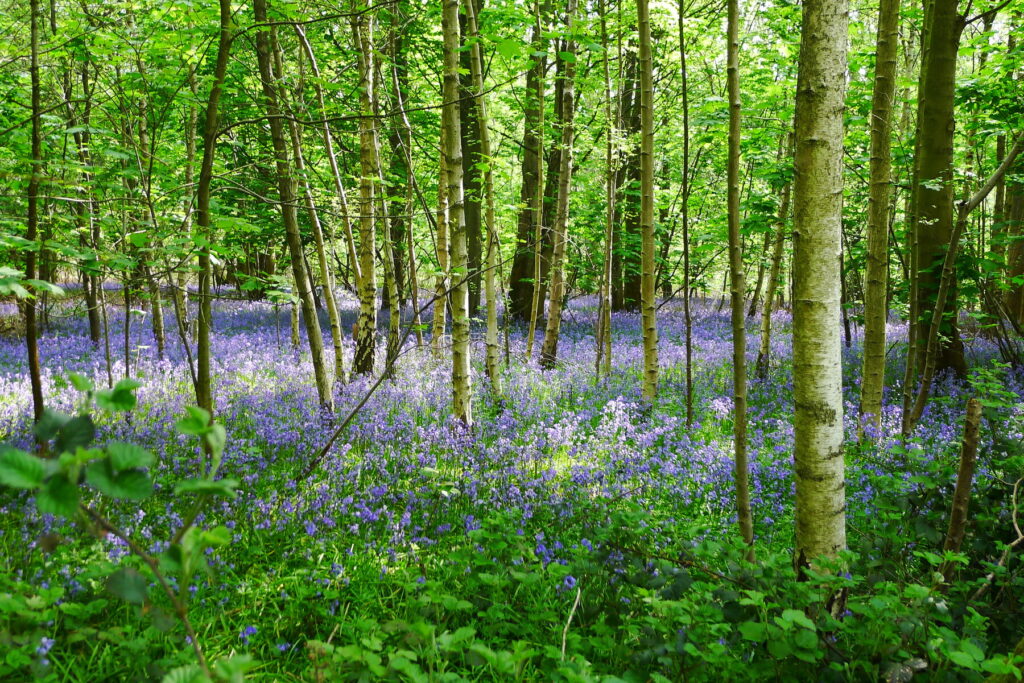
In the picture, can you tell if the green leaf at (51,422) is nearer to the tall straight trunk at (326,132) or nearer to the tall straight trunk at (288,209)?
the tall straight trunk at (326,132)

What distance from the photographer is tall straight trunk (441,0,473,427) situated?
17.3ft

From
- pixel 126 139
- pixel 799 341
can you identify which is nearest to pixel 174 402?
pixel 126 139

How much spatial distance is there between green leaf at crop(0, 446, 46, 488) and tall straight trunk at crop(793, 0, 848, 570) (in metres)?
2.72

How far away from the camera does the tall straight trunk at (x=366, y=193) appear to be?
6613mm

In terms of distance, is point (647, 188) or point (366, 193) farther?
point (366, 193)

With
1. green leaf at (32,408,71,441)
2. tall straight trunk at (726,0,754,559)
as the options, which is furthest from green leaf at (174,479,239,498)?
tall straight trunk at (726,0,754,559)

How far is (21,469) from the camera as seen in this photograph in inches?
43.6

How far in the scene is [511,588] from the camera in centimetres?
339

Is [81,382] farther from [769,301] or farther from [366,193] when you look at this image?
[769,301]

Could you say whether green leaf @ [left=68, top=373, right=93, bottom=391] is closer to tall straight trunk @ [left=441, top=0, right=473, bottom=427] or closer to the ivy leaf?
the ivy leaf

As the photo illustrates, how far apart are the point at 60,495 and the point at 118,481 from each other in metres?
0.10

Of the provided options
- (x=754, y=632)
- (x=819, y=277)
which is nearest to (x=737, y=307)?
(x=819, y=277)

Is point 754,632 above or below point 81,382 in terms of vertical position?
below

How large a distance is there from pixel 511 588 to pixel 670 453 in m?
2.80
